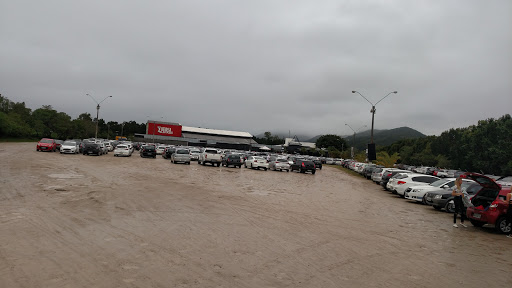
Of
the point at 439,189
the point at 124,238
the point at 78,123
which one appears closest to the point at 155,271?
the point at 124,238

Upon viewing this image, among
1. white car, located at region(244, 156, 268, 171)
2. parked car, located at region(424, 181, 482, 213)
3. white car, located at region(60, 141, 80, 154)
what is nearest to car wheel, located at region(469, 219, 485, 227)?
parked car, located at region(424, 181, 482, 213)

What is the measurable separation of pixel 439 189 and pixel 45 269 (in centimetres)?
1799

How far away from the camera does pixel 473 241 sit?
35.4 ft

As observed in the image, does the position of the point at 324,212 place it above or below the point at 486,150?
below

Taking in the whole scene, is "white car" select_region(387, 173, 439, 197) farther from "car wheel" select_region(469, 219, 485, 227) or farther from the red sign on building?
the red sign on building

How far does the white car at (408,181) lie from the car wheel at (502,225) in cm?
973

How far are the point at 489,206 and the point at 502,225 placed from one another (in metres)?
0.68

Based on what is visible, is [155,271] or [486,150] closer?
[155,271]

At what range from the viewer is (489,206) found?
12.7 meters

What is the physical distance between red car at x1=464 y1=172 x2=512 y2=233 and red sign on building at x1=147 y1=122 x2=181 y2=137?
111843mm

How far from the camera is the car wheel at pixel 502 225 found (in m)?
12.3

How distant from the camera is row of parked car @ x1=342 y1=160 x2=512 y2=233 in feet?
40.6

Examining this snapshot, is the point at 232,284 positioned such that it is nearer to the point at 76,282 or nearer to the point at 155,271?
the point at 155,271

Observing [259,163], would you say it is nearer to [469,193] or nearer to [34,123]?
[469,193]
